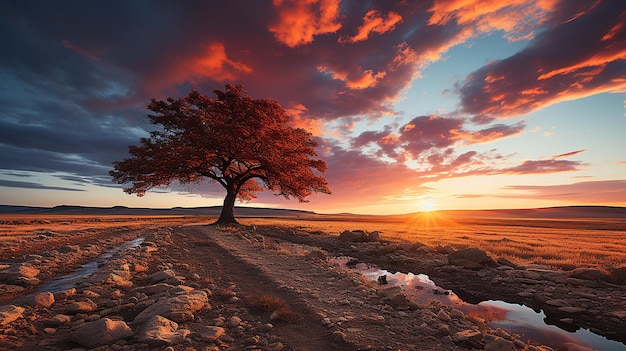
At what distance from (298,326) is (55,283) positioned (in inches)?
288

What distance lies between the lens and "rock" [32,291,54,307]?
6.02 m

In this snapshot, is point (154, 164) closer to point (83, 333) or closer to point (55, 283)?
point (55, 283)

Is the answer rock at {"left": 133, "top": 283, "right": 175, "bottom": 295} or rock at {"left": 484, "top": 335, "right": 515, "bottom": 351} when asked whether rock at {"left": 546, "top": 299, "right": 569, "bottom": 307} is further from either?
rock at {"left": 133, "top": 283, "right": 175, "bottom": 295}

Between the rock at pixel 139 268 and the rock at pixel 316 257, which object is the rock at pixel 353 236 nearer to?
the rock at pixel 316 257

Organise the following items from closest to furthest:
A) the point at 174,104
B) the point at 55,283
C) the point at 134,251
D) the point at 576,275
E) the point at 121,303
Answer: the point at 121,303 < the point at 55,283 < the point at 576,275 < the point at 134,251 < the point at 174,104

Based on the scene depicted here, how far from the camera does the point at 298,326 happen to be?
19.2 ft

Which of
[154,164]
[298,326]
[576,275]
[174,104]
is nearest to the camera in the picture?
[298,326]

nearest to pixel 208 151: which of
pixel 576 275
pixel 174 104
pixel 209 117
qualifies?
pixel 209 117

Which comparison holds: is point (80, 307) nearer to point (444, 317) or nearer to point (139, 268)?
point (139, 268)

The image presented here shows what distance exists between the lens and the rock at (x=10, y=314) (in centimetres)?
496

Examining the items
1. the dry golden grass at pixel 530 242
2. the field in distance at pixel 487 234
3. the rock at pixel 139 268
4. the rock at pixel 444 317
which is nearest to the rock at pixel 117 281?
the rock at pixel 139 268

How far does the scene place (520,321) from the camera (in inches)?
298

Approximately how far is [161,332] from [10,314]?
9.56 ft

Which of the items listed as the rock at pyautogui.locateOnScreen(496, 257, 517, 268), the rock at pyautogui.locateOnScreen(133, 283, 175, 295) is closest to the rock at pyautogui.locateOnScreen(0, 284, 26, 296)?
the rock at pyautogui.locateOnScreen(133, 283, 175, 295)
